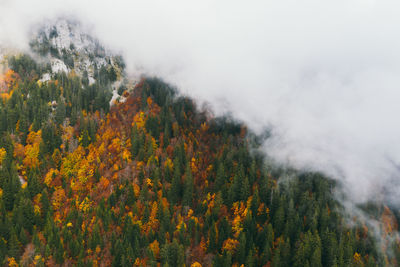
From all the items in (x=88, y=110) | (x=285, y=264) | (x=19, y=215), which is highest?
(x=88, y=110)

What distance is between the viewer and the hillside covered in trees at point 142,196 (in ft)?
302

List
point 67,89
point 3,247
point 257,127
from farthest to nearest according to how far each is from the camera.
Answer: point 257,127 → point 67,89 → point 3,247

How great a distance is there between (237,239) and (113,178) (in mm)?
53339

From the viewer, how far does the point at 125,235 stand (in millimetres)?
95312

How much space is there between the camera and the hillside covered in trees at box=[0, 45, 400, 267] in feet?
302

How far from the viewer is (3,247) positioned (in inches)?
3319

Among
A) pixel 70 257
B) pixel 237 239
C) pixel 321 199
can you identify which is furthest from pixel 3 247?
pixel 321 199

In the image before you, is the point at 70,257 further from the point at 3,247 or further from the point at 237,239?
the point at 237,239

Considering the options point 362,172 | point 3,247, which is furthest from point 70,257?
point 362,172

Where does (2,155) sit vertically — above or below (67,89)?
below

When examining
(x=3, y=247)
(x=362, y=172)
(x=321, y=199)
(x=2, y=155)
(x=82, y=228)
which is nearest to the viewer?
(x=3, y=247)

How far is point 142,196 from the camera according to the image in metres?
112

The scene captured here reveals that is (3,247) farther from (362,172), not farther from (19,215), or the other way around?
(362,172)

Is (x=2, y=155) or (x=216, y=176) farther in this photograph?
(x=216, y=176)
